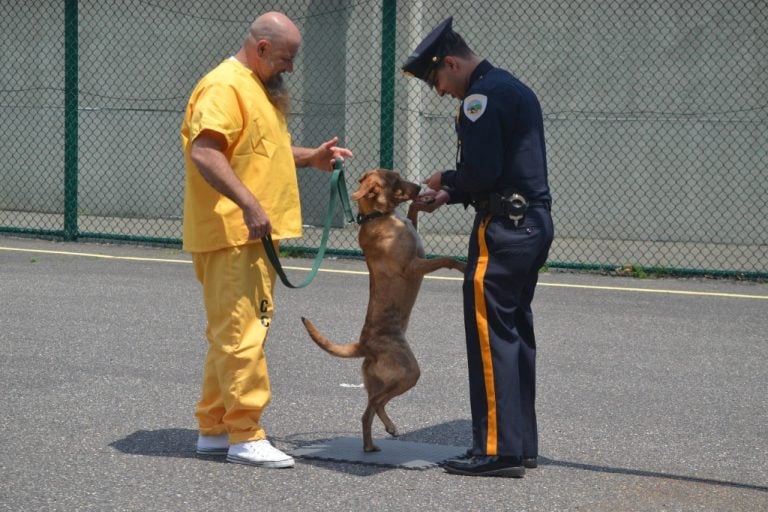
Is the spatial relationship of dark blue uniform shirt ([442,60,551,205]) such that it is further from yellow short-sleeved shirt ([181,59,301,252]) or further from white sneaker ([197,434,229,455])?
white sneaker ([197,434,229,455])

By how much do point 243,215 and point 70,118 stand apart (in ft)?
26.6

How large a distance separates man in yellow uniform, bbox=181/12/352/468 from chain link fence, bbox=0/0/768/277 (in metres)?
6.59

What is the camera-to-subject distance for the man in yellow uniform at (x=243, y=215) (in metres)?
5.00

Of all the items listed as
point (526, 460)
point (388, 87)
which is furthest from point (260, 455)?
point (388, 87)

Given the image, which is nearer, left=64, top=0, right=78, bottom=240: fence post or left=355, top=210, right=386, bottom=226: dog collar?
left=355, top=210, right=386, bottom=226: dog collar

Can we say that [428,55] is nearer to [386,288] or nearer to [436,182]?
[436,182]

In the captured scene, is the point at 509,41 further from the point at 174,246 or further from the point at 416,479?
the point at 416,479

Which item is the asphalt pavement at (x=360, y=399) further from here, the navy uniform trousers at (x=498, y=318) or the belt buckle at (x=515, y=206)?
the belt buckle at (x=515, y=206)

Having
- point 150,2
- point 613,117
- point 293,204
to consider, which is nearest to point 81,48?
point 150,2

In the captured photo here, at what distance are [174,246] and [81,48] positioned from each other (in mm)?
4237

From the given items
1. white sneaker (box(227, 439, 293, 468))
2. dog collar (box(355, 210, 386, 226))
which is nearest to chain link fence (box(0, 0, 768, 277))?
dog collar (box(355, 210, 386, 226))

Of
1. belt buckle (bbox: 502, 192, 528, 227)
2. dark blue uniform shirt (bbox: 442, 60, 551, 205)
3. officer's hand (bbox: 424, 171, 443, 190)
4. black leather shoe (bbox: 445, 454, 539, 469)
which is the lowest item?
black leather shoe (bbox: 445, 454, 539, 469)

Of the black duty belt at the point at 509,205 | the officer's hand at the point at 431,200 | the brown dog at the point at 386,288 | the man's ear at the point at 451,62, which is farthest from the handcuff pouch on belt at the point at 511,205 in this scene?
the man's ear at the point at 451,62

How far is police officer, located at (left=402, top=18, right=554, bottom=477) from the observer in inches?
196
